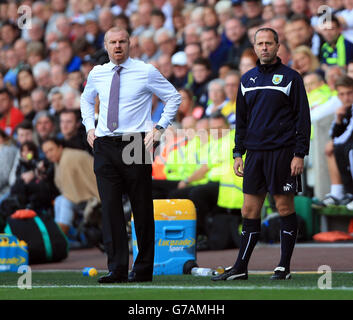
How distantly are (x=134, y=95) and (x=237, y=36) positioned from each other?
7.87 metres

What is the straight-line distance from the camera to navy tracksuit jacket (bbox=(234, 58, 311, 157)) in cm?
749

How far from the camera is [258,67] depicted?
7.71 metres

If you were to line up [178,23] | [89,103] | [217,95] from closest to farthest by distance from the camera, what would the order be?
[89,103] < [217,95] < [178,23]

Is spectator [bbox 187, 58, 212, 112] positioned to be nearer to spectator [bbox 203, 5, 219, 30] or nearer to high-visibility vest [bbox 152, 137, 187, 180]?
spectator [bbox 203, 5, 219, 30]

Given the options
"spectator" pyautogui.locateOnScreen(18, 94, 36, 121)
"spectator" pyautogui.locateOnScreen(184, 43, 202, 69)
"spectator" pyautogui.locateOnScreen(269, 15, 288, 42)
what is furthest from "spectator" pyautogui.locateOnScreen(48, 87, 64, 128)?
"spectator" pyautogui.locateOnScreen(269, 15, 288, 42)

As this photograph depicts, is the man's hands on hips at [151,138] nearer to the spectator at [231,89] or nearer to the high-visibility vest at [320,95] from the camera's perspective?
the high-visibility vest at [320,95]

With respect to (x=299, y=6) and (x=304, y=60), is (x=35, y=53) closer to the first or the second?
(x=299, y=6)

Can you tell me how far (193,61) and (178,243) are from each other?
7.07m

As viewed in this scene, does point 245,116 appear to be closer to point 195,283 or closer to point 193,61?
point 195,283

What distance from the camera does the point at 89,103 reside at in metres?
8.06

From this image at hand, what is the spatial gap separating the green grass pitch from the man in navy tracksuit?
1.33 feet

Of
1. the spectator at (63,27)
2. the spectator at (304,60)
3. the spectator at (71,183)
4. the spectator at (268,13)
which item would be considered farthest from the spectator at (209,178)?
the spectator at (63,27)

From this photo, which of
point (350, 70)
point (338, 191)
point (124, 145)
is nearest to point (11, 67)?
point (350, 70)
